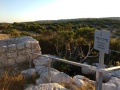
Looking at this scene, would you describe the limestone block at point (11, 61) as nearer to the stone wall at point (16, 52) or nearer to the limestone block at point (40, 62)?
the stone wall at point (16, 52)

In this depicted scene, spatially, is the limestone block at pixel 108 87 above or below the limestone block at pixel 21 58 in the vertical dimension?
below

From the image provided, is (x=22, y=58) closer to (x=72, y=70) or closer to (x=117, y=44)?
(x=72, y=70)

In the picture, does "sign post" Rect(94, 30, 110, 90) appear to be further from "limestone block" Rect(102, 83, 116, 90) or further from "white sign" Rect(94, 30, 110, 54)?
"limestone block" Rect(102, 83, 116, 90)

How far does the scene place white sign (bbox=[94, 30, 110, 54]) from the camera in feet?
11.1

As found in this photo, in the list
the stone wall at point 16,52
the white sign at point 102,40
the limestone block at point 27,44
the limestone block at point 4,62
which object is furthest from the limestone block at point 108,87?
the limestone block at point 4,62

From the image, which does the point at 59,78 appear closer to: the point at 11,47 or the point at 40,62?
the point at 40,62

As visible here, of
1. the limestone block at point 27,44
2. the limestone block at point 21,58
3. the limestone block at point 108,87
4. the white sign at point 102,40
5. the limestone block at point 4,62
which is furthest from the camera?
the limestone block at point 27,44

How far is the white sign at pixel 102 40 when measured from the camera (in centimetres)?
338

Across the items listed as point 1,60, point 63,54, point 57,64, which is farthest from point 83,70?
point 1,60

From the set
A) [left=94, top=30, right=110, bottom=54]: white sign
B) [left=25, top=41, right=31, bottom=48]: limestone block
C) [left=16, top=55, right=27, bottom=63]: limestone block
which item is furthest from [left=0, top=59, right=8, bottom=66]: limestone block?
[left=94, top=30, right=110, bottom=54]: white sign

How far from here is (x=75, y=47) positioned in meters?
9.43

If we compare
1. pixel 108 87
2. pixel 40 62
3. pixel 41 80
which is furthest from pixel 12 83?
pixel 40 62

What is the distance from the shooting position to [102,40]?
3.48m

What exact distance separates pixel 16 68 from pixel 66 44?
2904mm
